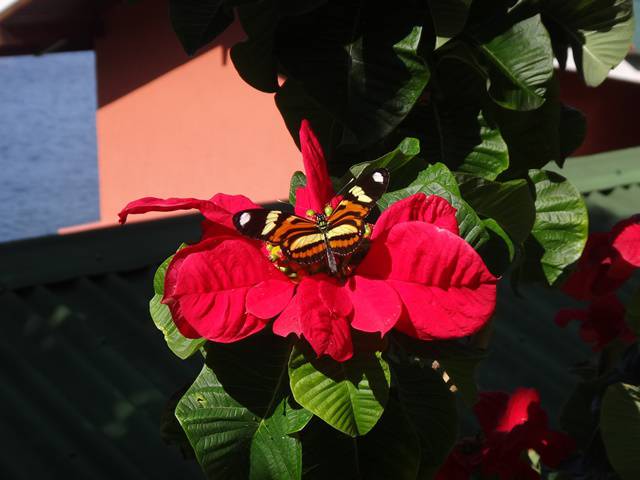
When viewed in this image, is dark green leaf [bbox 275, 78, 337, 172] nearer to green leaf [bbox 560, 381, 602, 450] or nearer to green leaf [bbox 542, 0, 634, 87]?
green leaf [bbox 542, 0, 634, 87]

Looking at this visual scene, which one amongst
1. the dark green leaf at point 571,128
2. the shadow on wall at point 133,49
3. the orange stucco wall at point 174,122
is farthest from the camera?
the shadow on wall at point 133,49

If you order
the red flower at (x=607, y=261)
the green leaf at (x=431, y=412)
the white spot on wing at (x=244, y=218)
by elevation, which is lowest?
the red flower at (x=607, y=261)

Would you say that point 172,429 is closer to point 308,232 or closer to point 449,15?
point 308,232

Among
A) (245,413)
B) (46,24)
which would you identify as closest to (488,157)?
(245,413)

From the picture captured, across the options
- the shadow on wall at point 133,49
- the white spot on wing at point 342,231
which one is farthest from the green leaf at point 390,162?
the shadow on wall at point 133,49

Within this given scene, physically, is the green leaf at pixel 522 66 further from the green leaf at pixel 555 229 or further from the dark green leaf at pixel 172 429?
the dark green leaf at pixel 172 429

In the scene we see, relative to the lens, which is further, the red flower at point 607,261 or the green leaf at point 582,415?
the green leaf at point 582,415

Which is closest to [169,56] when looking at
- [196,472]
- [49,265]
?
[49,265]
